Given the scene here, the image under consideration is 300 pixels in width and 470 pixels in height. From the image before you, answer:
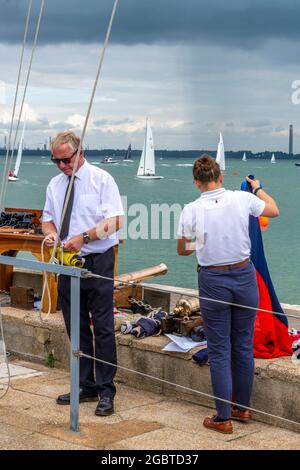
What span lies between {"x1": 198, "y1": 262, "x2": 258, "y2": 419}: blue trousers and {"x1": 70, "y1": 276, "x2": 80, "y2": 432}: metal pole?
78 cm

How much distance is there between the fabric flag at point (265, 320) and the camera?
6062mm

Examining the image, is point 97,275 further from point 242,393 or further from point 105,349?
point 242,393

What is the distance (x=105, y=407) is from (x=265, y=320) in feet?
4.19

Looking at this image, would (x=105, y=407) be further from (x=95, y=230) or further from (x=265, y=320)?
(x=265, y=320)

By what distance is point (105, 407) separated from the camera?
18.8 ft

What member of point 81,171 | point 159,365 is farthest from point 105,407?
point 81,171

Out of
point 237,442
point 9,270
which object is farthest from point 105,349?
point 9,270

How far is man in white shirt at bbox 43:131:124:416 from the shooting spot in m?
5.69

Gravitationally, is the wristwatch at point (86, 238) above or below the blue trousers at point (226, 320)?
above

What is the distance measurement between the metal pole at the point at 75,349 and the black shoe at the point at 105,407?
16.2 inches

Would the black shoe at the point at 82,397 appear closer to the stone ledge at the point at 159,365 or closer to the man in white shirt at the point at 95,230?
the man in white shirt at the point at 95,230

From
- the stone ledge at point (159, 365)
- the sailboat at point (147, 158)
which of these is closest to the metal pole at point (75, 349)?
the stone ledge at point (159, 365)

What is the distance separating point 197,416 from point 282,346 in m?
0.78

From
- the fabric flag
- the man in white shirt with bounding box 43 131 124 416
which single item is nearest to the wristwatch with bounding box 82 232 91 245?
the man in white shirt with bounding box 43 131 124 416
